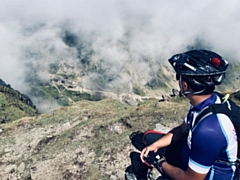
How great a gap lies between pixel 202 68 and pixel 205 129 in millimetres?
1389

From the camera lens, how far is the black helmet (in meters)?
6.87

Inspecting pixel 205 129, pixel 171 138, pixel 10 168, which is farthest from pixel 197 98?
pixel 10 168

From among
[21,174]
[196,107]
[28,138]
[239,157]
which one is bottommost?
[239,157]

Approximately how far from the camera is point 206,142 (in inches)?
242

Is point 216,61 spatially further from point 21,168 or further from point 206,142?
point 21,168

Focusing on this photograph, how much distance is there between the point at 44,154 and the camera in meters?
16.2

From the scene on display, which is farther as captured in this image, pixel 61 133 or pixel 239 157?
pixel 61 133

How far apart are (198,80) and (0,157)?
13.0 metres

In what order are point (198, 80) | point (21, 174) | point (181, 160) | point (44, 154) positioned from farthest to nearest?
point (44, 154) < point (21, 174) < point (181, 160) < point (198, 80)

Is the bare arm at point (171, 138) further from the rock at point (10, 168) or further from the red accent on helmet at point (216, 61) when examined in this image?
the rock at point (10, 168)

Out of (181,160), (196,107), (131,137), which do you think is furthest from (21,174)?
(196,107)

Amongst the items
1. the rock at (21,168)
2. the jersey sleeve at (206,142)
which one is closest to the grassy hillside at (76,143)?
the rock at (21,168)

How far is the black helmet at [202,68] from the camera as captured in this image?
22.5 feet

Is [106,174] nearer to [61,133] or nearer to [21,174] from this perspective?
[21,174]
